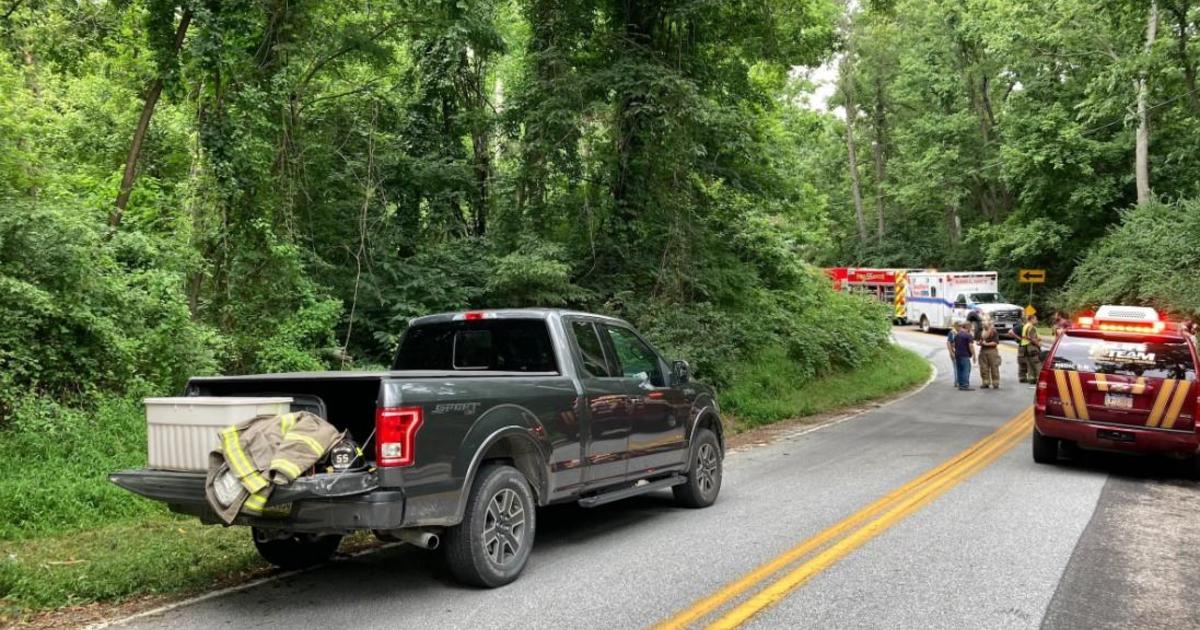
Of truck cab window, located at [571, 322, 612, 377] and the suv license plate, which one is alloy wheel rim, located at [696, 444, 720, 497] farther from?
the suv license plate

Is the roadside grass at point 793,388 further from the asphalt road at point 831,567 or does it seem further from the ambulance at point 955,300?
the ambulance at point 955,300

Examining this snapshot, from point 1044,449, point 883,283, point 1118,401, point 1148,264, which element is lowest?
point 1044,449

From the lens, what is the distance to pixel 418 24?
14.5m

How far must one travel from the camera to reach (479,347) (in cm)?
703

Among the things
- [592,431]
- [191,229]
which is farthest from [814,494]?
[191,229]

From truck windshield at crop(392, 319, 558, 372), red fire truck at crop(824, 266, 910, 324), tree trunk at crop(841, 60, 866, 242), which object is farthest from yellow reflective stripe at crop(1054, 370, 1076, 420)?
tree trunk at crop(841, 60, 866, 242)

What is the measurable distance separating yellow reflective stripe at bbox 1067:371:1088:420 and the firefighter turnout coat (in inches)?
358

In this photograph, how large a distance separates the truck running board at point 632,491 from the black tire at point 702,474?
5.9 inches

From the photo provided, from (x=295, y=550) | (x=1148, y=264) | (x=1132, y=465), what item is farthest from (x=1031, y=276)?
(x=295, y=550)

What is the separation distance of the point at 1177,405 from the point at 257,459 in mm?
9933

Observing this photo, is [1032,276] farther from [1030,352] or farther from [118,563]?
[118,563]

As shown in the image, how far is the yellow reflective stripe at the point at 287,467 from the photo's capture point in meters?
4.74

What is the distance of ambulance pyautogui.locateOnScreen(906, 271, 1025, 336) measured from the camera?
36.4m

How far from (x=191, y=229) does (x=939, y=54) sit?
49.2 m
